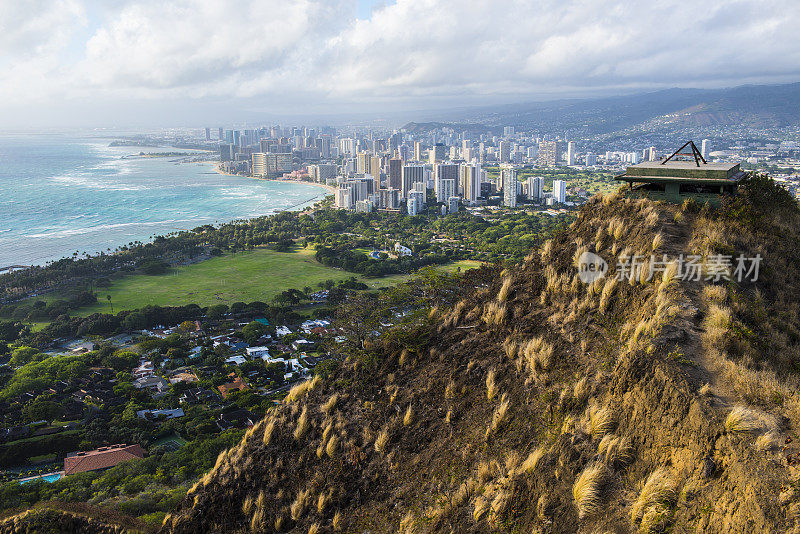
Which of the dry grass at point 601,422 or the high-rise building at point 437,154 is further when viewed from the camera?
the high-rise building at point 437,154

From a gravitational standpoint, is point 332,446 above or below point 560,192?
below

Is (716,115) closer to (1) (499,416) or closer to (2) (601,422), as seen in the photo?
(1) (499,416)

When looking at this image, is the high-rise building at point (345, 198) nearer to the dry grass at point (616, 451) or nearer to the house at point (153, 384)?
the house at point (153, 384)

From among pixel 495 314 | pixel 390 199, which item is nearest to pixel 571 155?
pixel 390 199

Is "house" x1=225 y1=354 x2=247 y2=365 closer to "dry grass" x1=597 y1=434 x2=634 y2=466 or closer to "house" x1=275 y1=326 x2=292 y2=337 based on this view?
"house" x1=275 y1=326 x2=292 y2=337
